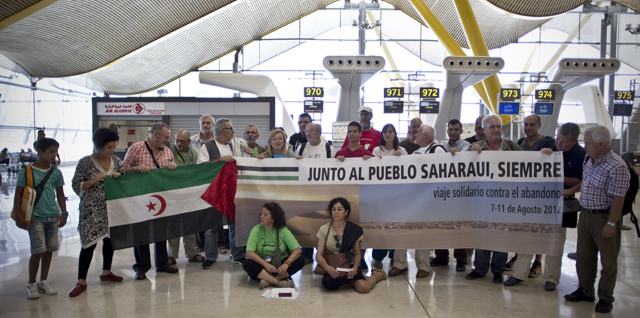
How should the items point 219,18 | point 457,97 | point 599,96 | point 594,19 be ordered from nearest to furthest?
point 457,97 → point 599,96 → point 219,18 → point 594,19

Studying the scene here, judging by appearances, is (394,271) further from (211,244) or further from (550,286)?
(211,244)

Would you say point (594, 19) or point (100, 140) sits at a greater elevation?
point (594, 19)

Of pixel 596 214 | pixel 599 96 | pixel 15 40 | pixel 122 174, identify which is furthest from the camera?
pixel 599 96

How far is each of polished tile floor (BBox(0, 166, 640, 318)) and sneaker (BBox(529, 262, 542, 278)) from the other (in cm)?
12

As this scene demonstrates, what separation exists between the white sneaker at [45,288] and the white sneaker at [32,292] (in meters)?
0.07

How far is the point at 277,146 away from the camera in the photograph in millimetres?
5742

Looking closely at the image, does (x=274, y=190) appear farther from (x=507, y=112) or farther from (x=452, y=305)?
(x=507, y=112)

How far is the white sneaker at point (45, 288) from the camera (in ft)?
15.1

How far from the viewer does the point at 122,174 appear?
16.9 ft

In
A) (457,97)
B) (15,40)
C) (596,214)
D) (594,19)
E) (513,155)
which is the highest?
(594,19)

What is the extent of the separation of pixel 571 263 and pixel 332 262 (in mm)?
3598

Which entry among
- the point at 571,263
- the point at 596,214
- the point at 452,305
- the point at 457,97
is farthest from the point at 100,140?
the point at 457,97

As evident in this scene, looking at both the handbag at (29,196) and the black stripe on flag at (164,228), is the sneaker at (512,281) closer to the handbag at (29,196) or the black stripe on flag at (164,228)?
the black stripe on flag at (164,228)

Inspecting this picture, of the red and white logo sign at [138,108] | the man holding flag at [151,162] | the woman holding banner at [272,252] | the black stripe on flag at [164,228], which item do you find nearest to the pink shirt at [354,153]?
the woman holding banner at [272,252]
